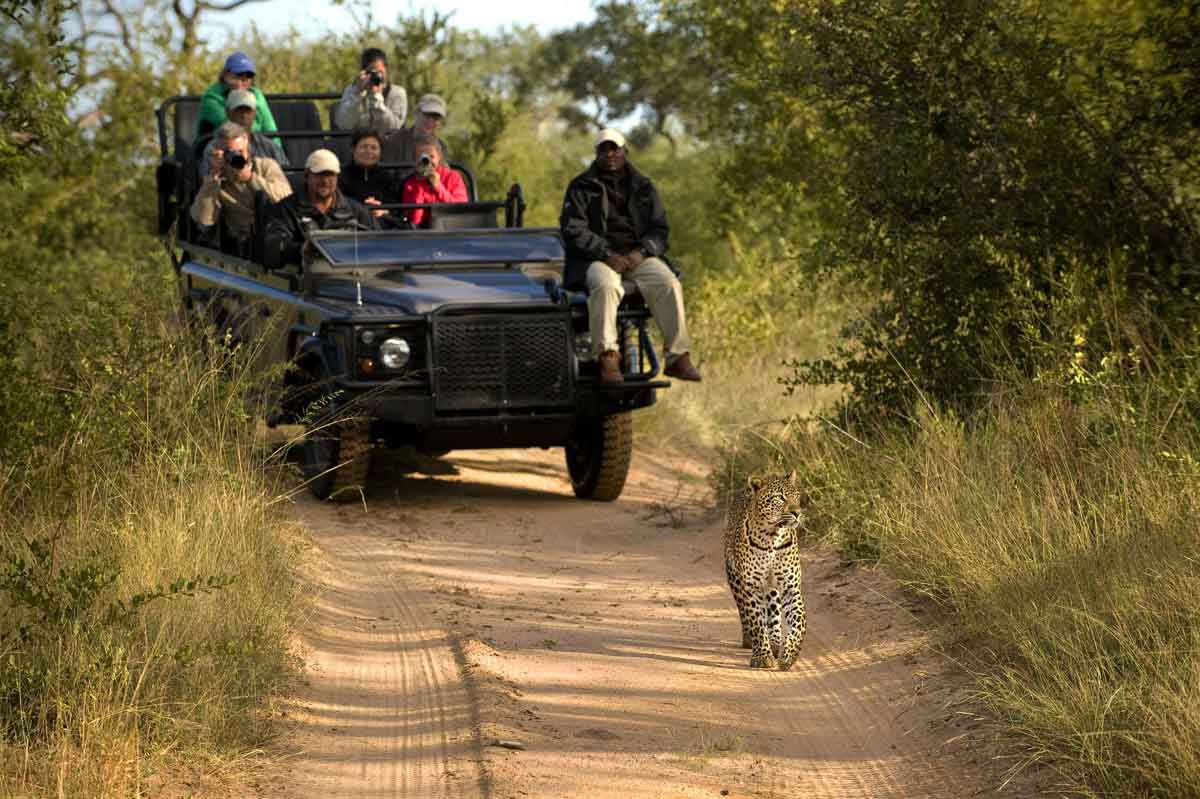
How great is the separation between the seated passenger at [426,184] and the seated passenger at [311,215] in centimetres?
47

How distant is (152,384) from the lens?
26.5 feet

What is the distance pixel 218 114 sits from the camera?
39.5 feet

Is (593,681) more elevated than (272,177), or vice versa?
(272,177)

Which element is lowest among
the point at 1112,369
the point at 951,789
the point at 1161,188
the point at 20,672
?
the point at 951,789

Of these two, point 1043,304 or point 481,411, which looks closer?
point 1043,304

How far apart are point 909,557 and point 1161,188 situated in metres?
2.57

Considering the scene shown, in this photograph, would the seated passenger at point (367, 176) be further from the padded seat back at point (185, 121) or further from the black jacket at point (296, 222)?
the padded seat back at point (185, 121)

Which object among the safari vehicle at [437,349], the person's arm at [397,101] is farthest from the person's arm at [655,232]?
the person's arm at [397,101]

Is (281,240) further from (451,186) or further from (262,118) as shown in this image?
(262,118)

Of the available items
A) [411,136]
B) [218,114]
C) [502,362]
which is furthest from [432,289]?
[218,114]

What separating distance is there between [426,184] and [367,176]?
1.38 feet

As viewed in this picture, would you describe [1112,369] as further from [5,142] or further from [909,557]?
[5,142]

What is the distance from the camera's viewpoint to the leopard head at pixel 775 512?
6.27 m

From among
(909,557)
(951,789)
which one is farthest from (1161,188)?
(951,789)
